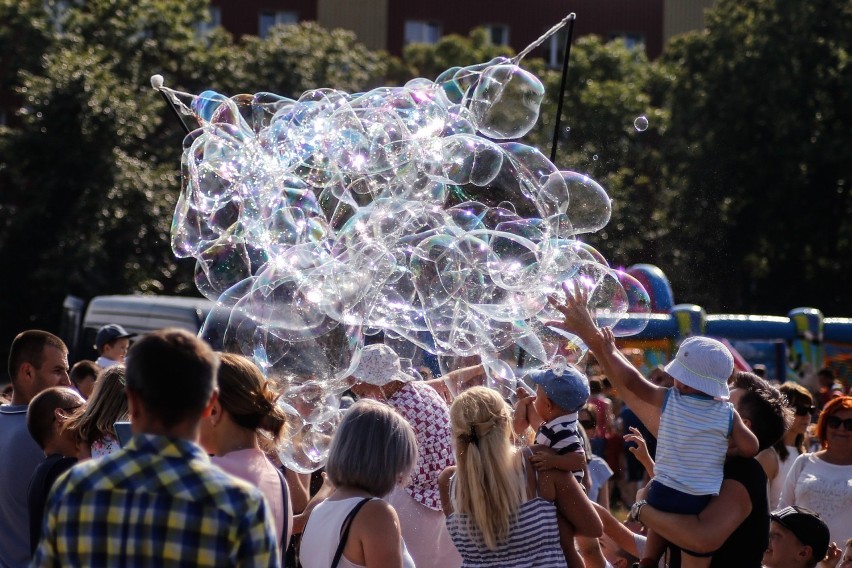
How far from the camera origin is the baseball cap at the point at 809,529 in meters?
4.26

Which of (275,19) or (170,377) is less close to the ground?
(275,19)

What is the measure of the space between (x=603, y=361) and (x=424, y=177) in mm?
1283

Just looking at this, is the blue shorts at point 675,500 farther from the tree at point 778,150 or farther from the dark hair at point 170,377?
the tree at point 778,150

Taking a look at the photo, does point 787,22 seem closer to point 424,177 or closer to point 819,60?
point 819,60

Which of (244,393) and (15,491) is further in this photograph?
Answer: (15,491)

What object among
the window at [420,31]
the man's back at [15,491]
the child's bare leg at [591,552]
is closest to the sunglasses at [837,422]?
the child's bare leg at [591,552]

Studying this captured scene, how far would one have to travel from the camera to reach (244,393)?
10.7ft

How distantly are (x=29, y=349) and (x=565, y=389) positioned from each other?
7.66ft

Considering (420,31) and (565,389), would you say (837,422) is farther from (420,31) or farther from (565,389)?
(420,31)

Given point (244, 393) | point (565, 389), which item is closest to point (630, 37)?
point (565, 389)

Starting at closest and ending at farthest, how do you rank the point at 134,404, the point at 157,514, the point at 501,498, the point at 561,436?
the point at 157,514 < the point at 134,404 < the point at 501,498 < the point at 561,436

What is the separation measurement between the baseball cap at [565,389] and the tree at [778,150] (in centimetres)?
1846

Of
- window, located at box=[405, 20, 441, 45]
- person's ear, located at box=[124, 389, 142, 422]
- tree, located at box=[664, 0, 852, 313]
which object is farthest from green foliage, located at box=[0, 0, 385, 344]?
person's ear, located at box=[124, 389, 142, 422]

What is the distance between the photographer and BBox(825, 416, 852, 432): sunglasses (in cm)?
509
